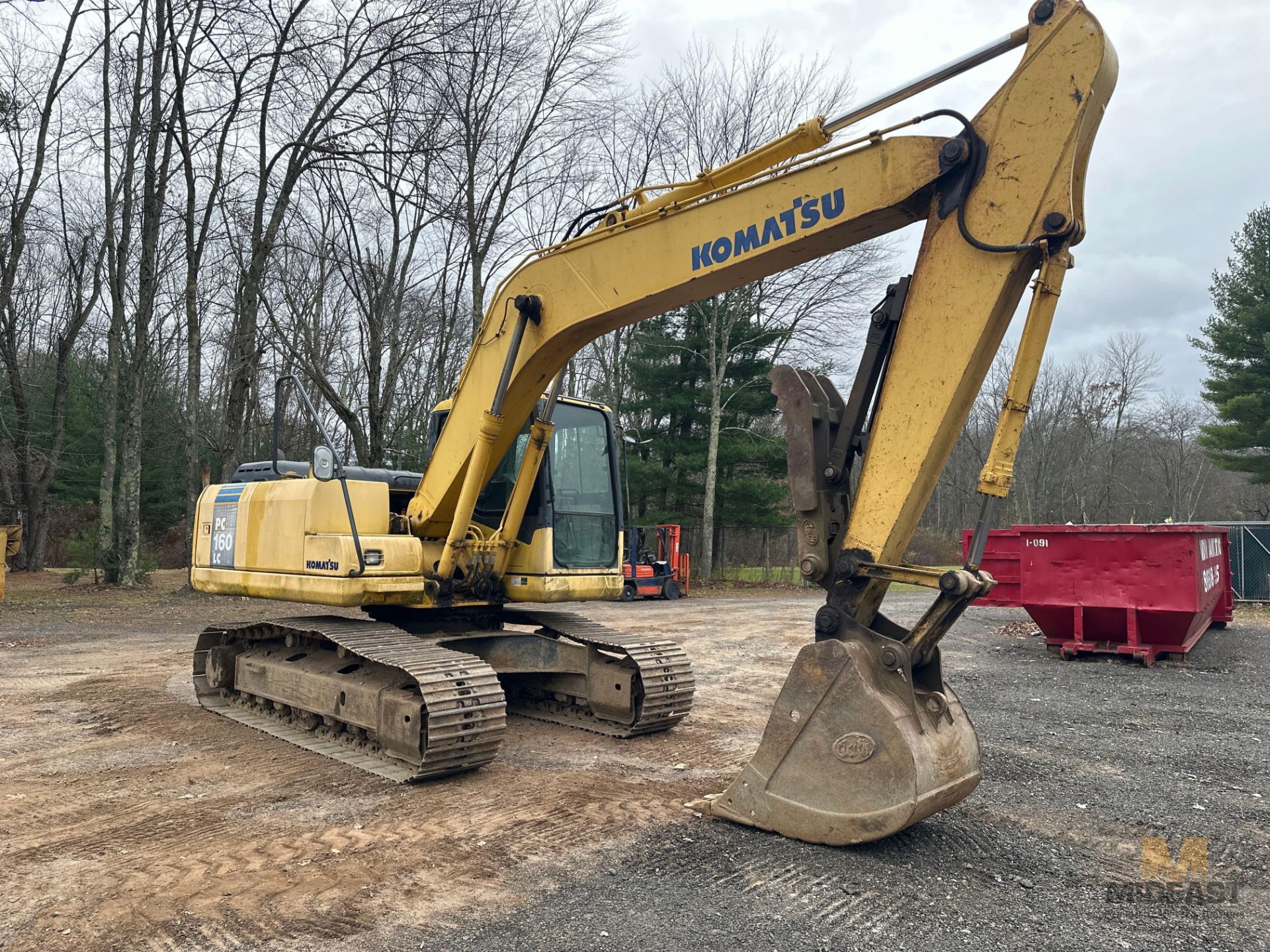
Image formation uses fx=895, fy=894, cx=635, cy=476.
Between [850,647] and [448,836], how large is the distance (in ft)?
7.23

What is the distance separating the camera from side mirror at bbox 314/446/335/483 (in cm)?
611

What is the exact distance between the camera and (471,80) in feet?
70.8

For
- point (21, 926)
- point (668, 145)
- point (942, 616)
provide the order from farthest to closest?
point (668, 145), point (942, 616), point (21, 926)

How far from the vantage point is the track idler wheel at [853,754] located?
394cm

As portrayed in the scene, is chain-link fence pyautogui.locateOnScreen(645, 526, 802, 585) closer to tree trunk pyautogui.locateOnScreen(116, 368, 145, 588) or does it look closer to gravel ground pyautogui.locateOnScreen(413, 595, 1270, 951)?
tree trunk pyautogui.locateOnScreen(116, 368, 145, 588)

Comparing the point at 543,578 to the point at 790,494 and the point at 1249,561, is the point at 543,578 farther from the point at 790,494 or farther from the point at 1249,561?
the point at 1249,561

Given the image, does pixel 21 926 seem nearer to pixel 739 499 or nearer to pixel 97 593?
pixel 97 593

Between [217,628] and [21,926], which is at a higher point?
[217,628]

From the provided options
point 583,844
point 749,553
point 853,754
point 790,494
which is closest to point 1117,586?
point 790,494

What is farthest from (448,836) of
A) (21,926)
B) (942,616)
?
(942,616)

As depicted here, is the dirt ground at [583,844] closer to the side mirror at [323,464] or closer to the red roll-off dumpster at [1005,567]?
the side mirror at [323,464]

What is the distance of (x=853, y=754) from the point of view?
4.02 metres

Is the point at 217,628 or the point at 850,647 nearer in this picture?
the point at 850,647

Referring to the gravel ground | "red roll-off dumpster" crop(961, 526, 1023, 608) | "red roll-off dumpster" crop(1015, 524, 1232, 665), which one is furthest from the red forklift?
the gravel ground
